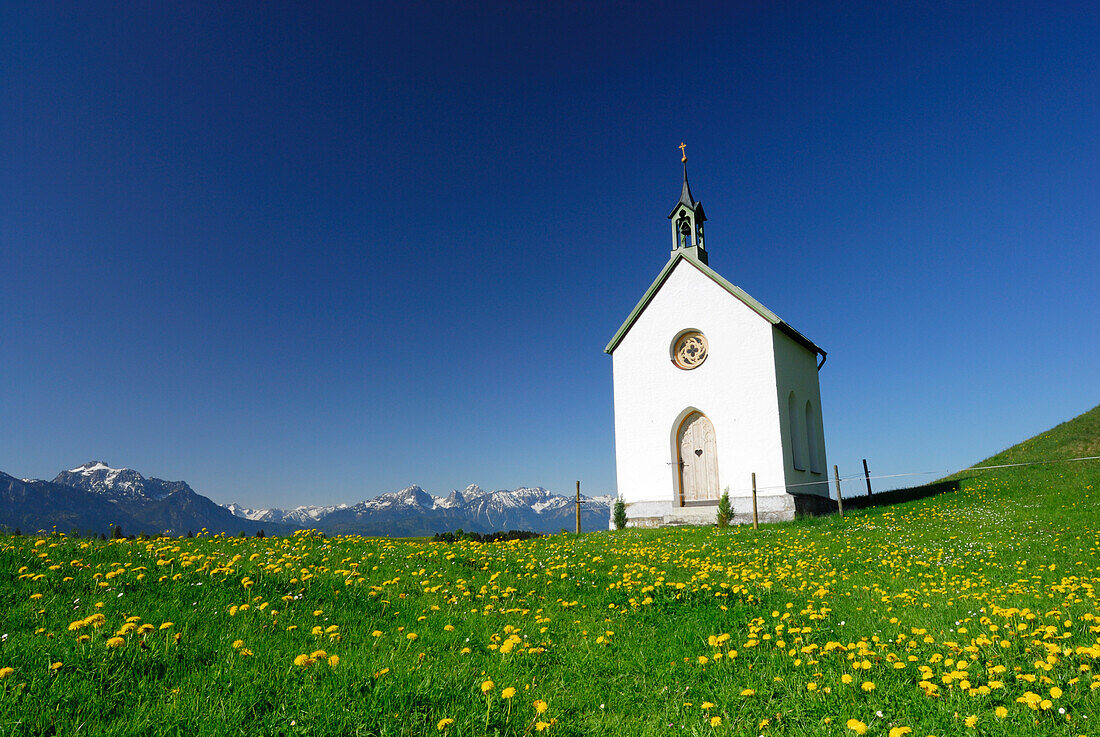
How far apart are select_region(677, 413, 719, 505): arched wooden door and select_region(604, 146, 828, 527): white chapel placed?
4 centimetres

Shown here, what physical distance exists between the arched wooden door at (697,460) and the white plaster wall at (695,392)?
436mm

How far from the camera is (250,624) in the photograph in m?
5.29

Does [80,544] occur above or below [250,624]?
above

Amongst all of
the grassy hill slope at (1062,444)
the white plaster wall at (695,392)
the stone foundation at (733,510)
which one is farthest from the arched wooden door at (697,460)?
the grassy hill slope at (1062,444)

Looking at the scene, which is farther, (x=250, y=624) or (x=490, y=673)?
(x=250, y=624)

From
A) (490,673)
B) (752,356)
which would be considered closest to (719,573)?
(490,673)

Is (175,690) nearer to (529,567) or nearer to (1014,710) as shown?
(1014,710)

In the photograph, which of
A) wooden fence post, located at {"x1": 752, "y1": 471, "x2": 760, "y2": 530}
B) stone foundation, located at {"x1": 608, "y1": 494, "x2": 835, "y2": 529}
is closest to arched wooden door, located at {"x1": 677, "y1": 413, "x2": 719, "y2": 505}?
stone foundation, located at {"x1": 608, "y1": 494, "x2": 835, "y2": 529}

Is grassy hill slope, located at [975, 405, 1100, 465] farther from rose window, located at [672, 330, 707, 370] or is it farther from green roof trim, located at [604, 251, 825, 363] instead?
rose window, located at [672, 330, 707, 370]

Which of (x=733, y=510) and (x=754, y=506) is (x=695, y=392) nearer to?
(x=733, y=510)

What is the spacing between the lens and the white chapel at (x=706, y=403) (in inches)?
853

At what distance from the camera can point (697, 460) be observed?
76.4ft

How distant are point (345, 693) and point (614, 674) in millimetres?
2363

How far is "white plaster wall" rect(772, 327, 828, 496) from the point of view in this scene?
71.4 feet
